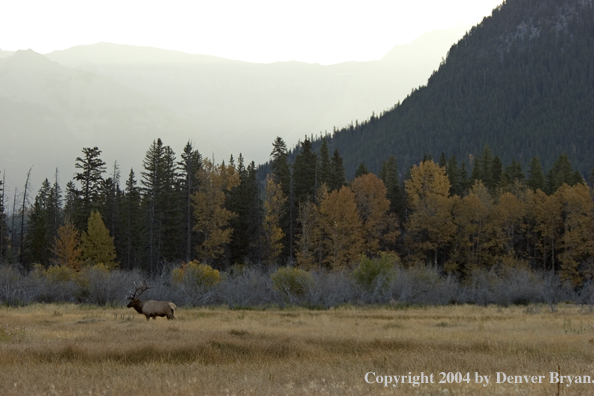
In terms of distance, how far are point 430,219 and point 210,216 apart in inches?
849

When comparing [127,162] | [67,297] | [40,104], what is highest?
[40,104]

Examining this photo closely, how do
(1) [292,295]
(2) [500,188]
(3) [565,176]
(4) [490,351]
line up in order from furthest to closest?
1. (3) [565,176]
2. (2) [500,188]
3. (1) [292,295]
4. (4) [490,351]

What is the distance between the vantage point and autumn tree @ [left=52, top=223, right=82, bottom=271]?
5344cm

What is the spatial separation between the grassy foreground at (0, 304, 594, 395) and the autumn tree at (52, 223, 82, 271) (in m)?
35.3

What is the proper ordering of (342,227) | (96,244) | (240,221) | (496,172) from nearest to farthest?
(96,244) → (342,227) → (240,221) → (496,172)

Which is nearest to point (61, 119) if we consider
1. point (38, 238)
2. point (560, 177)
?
point (38, 238)

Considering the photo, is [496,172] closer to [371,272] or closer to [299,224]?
[299,224]

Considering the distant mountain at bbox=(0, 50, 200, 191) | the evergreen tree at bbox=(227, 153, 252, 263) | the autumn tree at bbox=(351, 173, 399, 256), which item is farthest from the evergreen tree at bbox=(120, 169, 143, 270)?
the distant mountain at bbox=(0, 50, 200, 191)

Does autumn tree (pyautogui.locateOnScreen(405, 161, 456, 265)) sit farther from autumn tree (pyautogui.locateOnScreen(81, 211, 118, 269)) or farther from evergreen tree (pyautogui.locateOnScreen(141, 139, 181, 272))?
autumn tree (pyautogui.locateOnScreen(81, 211, 118, 269))

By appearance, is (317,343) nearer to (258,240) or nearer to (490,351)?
(490,351)

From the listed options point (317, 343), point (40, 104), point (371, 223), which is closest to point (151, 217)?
point (371, 223)

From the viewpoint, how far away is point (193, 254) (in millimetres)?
60281

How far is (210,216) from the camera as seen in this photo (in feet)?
188

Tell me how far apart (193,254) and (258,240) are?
6802mm
